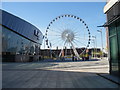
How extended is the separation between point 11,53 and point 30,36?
42.5 feet

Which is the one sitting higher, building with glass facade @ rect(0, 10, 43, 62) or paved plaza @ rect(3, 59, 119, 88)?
building with glass facade @ rect(0, 10, 43, 62)

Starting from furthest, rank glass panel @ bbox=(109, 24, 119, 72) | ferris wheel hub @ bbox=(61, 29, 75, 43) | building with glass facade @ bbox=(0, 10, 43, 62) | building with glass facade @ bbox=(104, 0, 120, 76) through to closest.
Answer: ferris wheel hub @ bbox=(61, 29, 75, 43), building with glass facade @ bbox=(0, 10, 43, 62), glass panel @ bbox=(109, 24, 119, 72), building with glass facade @ bbox=(104, 0, 120, 76)

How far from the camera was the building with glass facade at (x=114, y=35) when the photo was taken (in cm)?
997

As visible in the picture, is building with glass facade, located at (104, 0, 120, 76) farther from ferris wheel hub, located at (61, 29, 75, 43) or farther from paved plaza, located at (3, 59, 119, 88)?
ferris wheel hub, located at (61, 29, 75, 43)

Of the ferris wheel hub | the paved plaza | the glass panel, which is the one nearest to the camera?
the paved plaza

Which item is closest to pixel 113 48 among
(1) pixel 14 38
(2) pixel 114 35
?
(2) pixel 114 35

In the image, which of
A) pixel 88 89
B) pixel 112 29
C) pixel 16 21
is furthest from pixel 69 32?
pixel 88 89

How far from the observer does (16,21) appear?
36.2 metres

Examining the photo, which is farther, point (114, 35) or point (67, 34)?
point (67, 34)

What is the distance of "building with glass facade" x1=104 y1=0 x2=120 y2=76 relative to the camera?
9.97 meters

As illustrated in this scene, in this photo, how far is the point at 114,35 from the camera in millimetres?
11031

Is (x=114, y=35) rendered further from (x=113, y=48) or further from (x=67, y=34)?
(x=67, y=34)

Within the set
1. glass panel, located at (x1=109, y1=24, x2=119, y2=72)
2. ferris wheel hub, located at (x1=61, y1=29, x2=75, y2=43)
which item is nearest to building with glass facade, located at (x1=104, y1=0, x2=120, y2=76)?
glass panel, located at (x1=109, y1=24, x2=119, y2=72)

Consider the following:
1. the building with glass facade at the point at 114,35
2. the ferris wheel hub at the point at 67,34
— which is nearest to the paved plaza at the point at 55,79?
the building with glass facade at the point at 114,35
